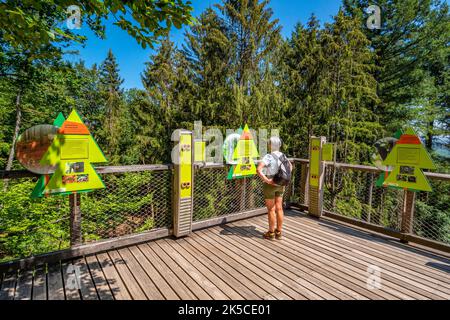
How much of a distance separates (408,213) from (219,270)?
3210 millimetres

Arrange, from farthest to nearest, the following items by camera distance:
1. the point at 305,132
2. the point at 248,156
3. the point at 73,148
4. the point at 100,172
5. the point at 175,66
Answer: the point at 175,66 < the point at 305,132 < the point at 248,156 < the point at 100,172 < the point at 73,148

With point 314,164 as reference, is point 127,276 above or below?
below

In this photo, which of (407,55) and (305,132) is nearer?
(305,132)

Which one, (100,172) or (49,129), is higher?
(49,129)

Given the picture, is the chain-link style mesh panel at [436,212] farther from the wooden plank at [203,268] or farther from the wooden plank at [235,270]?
the wooden plank at [203,268]

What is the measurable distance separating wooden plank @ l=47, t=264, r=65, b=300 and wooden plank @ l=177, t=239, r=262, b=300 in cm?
148

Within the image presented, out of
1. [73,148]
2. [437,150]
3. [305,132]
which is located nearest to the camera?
[73,148]

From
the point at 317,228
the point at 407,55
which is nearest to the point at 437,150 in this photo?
the point at 407,55

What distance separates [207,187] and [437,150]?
1748cm

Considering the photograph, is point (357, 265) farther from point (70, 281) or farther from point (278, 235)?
point (70, 281)

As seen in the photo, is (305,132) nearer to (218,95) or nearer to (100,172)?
(218,95)

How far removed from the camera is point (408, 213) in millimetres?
3953

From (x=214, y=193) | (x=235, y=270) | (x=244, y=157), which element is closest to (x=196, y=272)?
(x=235, y=270)
